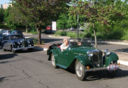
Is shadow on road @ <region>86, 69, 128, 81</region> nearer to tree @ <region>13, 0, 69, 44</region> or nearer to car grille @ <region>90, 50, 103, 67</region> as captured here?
car grille @ <region>90, 50, 103, 67</region>

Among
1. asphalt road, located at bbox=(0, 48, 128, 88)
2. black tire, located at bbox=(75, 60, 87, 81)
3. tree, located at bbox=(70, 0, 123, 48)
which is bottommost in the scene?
asphalt road, located at bbox=(0, 48, 128, 88)

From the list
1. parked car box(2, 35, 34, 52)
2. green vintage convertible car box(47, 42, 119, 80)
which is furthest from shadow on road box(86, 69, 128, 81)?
parked car box(2, 35, 34, 52)

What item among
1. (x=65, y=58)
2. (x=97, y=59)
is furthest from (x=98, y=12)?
(x=97, y=59)

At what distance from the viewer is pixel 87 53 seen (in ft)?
27.6

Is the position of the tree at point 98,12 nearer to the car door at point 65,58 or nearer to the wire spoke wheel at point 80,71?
the car door at point 65,58

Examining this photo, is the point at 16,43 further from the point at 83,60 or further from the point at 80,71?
the point at 83,60

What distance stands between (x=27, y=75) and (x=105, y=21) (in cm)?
644

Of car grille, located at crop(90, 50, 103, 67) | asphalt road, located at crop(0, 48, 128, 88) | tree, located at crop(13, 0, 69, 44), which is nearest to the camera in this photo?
asphalt road, located at crop(0, 48, 128, 88)

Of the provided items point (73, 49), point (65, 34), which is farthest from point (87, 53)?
point (65, 34)

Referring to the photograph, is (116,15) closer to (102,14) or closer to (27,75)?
(102,14)

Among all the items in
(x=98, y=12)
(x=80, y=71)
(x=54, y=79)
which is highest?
(x=98, y=12)

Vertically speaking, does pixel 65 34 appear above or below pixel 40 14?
below

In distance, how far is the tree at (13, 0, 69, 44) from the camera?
2156 centimetres

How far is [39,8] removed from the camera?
2123 centimetres
